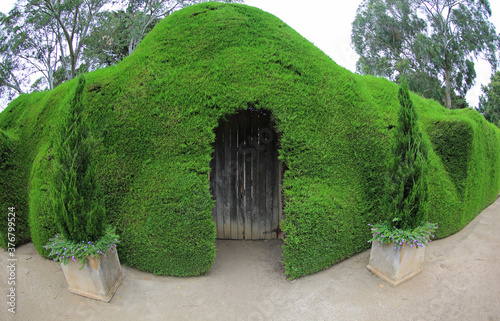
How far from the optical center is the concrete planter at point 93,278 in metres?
3.96

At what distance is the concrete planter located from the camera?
396 centimetres

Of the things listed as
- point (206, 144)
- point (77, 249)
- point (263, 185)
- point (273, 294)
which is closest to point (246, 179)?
point (263, 185)

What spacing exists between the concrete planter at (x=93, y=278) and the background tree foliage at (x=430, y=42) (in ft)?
76.3

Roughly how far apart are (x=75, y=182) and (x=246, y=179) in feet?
11.5

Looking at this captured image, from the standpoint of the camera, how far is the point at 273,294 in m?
4.60

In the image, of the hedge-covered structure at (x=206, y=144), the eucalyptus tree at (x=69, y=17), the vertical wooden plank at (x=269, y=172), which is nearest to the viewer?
the hedge-covered structure at (x=206, y=144)

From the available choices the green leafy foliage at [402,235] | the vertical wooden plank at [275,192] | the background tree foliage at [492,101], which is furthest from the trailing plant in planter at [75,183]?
the background tree foliage at [492,101]

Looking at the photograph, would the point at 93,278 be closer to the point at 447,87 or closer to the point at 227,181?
the point at 227,181

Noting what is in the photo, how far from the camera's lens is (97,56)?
19.4 meters

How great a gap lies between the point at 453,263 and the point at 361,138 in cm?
272

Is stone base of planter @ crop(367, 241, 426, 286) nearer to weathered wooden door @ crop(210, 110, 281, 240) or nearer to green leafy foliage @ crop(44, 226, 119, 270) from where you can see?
weathered wooden door @ crop(210, 110, 281, 240)

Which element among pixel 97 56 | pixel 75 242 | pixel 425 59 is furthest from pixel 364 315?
pixel 425 59

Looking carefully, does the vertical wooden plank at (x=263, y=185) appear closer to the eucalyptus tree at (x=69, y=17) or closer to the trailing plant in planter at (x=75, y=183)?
the trailing plant in planter at (x=75, y=183)

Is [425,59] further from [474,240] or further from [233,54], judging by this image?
[233,54]
